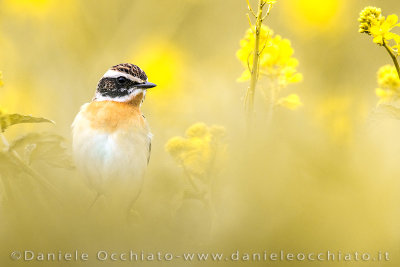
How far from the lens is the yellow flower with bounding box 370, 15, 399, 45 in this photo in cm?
220

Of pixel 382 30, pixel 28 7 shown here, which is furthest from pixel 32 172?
pixel 28 7

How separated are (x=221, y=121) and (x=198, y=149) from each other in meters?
1.27

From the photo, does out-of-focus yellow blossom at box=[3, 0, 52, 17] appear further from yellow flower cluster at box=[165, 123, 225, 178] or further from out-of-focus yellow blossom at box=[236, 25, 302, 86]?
yellow flower cluster at box=[165, 123, 225, 178]

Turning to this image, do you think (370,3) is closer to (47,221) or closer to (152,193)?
(152,193)

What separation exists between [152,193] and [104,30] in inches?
141

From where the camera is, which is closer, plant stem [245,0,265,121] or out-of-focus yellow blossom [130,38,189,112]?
plant stem [245,0,265,121]

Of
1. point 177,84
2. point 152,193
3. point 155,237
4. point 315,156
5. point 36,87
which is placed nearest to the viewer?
point 155,237

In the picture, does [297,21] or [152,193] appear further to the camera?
[297,21]

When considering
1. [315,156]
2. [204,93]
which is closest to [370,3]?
[204,93]

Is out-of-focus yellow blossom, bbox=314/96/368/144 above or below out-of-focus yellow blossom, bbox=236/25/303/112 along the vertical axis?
below

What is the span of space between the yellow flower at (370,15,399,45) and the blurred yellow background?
0.89 feet

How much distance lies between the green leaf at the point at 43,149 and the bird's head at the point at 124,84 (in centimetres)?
144

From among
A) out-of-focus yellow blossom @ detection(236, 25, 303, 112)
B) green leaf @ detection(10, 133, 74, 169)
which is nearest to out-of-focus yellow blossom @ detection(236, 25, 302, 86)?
out-of-focus yellow blossom @ detection(236, 25, 303, 112)

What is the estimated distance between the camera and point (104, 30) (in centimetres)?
579
